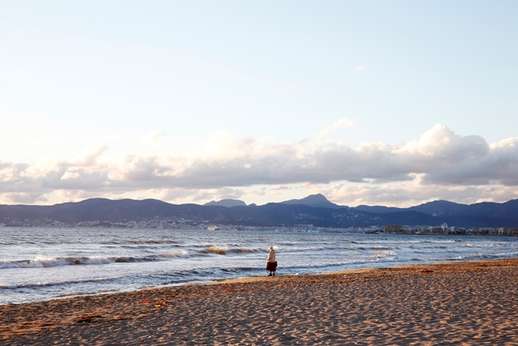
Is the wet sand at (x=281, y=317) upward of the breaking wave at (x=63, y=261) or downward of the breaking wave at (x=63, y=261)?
upward

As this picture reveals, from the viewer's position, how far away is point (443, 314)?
14.1 metres

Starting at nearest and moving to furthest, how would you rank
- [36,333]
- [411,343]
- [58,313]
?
1. [411,343]
2. [36,333]
3. [58,313]

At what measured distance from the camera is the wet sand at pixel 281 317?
38.5 feet

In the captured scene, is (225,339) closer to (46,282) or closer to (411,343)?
(411,343)

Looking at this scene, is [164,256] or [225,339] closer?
[225,339]

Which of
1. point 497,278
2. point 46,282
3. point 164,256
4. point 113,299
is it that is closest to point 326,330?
point 113,299

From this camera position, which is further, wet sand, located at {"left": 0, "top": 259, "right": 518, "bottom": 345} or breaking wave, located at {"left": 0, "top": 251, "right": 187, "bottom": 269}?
breaking wave, located at {"left": 0, "top": 251, "right": 187, "bottom": 269}

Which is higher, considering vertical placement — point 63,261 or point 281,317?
point 281,317

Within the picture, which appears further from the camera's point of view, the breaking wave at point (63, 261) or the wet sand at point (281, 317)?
the breaking wave at point (63, 261)

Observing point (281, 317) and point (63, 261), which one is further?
point (63, 261)

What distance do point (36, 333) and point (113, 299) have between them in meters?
6.61

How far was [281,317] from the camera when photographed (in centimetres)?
1437

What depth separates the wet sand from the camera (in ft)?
38.5

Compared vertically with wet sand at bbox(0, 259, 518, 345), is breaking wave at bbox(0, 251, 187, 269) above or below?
below
